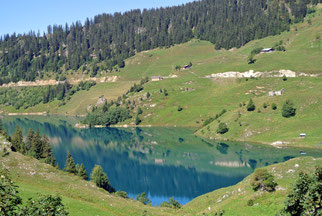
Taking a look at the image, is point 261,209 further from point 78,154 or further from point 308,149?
point 78,154

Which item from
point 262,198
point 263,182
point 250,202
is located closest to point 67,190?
point 250,202

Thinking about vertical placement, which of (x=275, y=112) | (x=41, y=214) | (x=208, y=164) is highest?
(x=41, y=214)

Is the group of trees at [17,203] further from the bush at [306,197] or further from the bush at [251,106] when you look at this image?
the bush at [251,106]

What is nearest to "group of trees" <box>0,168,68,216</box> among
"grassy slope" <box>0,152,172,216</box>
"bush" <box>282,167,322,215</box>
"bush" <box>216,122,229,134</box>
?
"bush" <box>282,167,322,215</box>

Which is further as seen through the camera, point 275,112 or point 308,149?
point 275,112

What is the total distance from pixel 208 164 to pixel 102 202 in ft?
274

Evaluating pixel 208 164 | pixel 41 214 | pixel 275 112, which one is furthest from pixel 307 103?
pixel 41 214

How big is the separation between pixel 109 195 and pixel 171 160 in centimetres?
8329

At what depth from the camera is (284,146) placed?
140m

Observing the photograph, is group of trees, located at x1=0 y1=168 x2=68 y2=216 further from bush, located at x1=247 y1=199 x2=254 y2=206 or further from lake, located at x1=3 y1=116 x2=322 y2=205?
lake, located at x1=3 y1=116 x2=322 y2=205

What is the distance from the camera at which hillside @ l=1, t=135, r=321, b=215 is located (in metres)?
44.5

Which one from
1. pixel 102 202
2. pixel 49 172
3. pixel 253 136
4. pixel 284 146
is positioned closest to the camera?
pixel 102 202

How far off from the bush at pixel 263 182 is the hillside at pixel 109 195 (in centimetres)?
110

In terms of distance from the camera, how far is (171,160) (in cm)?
14325
